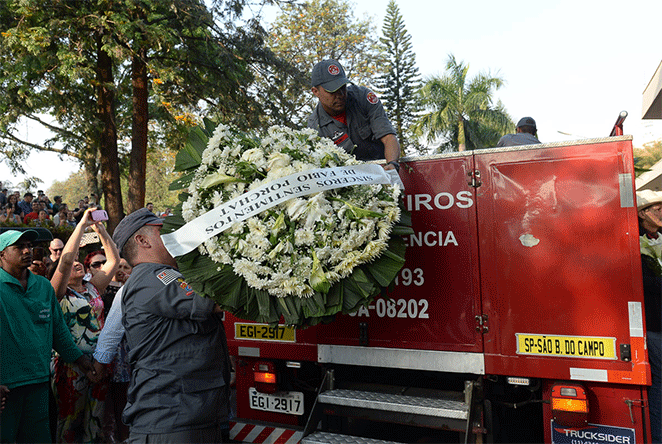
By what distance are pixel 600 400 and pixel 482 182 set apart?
1538mm

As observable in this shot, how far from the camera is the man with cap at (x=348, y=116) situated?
13.5 feet

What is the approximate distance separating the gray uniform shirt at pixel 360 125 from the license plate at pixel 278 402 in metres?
2.04

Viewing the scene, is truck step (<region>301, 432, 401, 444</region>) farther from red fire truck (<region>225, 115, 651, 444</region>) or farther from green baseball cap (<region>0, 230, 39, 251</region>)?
green baseball cap (<region>0, 230, 39, 251</region>)

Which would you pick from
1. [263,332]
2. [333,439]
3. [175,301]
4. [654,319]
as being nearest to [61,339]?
[263,332]

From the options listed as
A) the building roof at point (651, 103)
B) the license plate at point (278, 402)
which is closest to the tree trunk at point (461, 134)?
the building roof at point (651, 103)

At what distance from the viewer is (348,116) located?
4387 millimetres

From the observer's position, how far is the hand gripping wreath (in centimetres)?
255

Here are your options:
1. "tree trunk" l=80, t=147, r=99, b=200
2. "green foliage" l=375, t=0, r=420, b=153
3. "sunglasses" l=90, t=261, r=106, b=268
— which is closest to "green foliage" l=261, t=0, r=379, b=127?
"green foliage" l=375, t=0, r=420, b=153

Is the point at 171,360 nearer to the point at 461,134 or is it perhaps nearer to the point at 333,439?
the point at 333,439

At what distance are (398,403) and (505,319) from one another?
901mm

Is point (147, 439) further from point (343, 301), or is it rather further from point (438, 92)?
point (438, 92)

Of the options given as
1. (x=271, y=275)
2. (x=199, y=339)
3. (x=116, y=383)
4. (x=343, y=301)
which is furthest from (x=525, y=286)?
(x=116, y=383)

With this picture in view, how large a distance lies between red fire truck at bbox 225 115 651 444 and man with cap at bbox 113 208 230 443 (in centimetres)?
94

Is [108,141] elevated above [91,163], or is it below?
below
